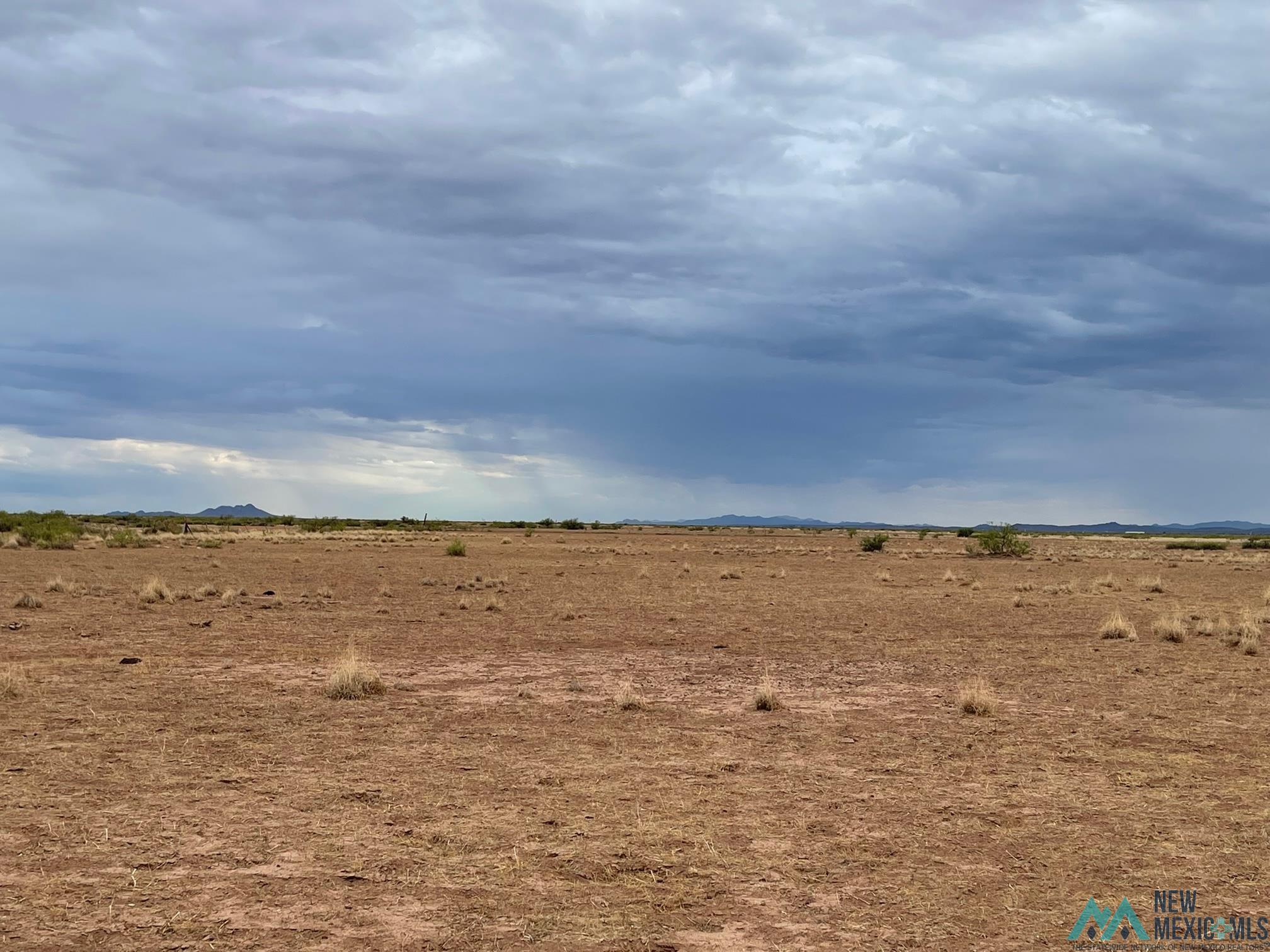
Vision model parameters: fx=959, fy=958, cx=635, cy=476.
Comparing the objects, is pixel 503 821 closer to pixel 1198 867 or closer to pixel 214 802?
pixel 214 802

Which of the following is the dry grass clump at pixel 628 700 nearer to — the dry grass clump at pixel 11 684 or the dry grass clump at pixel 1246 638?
the dry grass clump at pixel 11 684

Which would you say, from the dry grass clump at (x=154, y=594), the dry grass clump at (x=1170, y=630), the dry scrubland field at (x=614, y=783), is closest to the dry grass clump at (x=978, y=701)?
the dry scrubland field at (x=614, y=783)

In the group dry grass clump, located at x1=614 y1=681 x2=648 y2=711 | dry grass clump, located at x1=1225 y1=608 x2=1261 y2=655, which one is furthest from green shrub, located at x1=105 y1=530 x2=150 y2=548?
dry grass clump, located at x1=1225 y1=608 x2=1261 y2=655

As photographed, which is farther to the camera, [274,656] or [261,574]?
[261,574]

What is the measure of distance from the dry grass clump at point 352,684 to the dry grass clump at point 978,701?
9.09 meters

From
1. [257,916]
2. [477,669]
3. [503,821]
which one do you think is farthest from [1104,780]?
[477,669]

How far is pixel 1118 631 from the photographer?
23203 millimetres

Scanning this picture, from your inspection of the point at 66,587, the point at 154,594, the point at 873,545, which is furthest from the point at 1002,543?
the point at 66,587

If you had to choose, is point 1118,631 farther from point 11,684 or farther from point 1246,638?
point 11,684

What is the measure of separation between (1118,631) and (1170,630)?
111cm

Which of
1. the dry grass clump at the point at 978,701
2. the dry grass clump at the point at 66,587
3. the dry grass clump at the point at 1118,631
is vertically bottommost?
the dry grass clump at the point at 66,587

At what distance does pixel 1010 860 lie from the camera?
8055 mm

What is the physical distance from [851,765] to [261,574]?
34.4 m

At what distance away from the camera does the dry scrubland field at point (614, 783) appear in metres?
6.97
